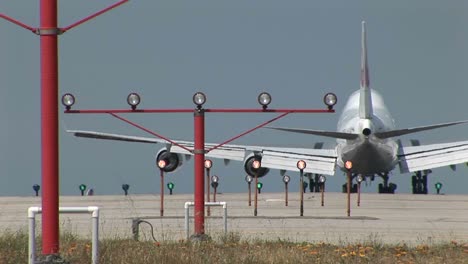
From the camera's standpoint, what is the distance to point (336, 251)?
77.7 feet

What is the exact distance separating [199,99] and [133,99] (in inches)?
64.5

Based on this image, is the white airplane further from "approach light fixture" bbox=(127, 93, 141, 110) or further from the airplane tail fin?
"approach light fixture" bbox=(127, 93, 141, 110)

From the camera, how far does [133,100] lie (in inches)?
1157

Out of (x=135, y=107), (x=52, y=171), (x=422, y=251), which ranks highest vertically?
(x=135, y=107)

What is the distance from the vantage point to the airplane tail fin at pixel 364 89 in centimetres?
6956

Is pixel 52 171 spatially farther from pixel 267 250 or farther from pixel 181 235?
pixel 181 235

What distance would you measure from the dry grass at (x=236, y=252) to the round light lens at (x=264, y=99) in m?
3.86

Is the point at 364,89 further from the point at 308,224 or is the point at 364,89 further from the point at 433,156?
the point at 308,224

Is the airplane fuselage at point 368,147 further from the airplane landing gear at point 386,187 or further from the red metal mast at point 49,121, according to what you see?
the red metal mast at point 49,121

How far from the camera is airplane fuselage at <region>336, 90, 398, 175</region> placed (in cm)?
6844

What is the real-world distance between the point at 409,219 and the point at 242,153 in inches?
1178

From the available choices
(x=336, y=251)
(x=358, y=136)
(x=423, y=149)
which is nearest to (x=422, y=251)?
(x=336, y=251)

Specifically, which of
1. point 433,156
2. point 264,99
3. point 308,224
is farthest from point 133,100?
point 433,156

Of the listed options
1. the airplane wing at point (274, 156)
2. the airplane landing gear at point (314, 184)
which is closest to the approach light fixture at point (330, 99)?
the airplane wing at point (274, 156)
